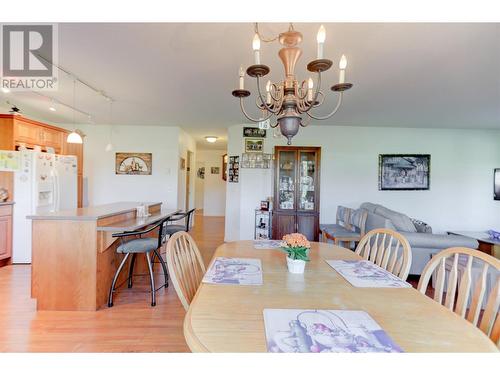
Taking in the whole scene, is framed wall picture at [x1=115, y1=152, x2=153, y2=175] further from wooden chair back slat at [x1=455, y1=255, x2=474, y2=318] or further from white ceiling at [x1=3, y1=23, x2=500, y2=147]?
wooden chair back slat at [x1=455, y1=255, x2=474, y2=318]

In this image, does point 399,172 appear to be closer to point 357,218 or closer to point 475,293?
point 357,218

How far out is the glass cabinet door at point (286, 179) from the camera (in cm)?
438

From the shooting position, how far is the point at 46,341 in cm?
176

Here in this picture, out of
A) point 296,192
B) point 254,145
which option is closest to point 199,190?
point 254,145

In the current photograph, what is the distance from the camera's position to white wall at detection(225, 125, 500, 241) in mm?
4844

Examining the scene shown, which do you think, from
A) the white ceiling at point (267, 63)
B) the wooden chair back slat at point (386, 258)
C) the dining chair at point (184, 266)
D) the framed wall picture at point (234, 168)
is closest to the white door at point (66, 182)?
the white ceiling at point (267, 63)

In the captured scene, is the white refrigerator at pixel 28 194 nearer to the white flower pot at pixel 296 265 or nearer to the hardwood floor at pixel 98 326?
the hardwood floor at pixel 98 326

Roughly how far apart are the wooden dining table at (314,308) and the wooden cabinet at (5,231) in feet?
12.2

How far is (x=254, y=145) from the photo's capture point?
188 inches

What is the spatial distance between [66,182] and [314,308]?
→ 174 inches

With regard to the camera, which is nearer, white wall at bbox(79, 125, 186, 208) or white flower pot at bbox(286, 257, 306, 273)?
white flower pot at bbox(286, 257, 306, 273)

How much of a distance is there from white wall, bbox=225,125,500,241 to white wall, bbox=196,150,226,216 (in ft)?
13.2

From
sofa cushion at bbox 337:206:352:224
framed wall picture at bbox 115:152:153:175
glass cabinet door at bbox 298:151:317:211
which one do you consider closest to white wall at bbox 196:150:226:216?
framed wall picture at bbox 115:152:153:175
